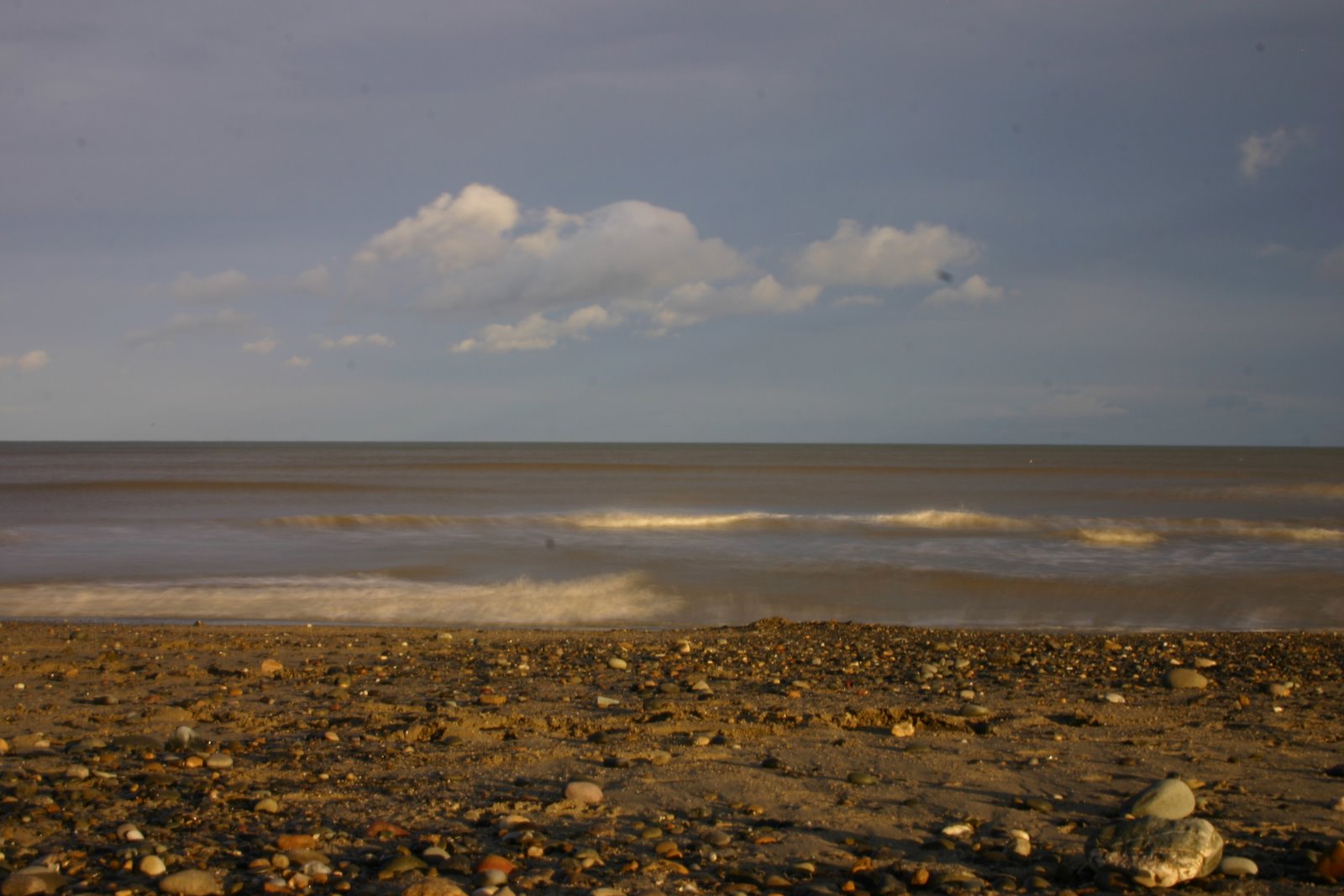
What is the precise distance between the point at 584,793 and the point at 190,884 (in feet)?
5.24

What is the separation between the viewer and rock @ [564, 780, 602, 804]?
4.32 meters

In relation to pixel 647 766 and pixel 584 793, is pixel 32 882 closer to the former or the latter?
pixel 584 793

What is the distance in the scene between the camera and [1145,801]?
4043 mm

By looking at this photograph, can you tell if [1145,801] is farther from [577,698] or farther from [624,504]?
[624,504]

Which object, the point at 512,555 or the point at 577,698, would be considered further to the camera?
the point at 512,555

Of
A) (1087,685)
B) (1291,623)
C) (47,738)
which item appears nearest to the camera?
(47,738)

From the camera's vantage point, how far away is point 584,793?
436cm

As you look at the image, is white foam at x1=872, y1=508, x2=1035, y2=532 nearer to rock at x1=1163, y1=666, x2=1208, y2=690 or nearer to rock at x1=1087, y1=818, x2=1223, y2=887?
rock at x1=1163, y1=666, x2=1208, y2=690

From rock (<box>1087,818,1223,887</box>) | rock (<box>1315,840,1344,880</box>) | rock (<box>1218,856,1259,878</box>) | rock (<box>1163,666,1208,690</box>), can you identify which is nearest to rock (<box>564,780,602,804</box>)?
rock (<box>1087,818,1223,887</box>)

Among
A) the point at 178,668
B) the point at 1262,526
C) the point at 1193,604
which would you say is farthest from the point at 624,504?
the point at 178,668

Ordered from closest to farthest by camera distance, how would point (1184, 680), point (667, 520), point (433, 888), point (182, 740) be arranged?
point (433, 888)
point (182, 740)
point (1184, 680)
point (667, 520)

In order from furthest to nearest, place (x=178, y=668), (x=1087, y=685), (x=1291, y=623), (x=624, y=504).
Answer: (x=624, y=504)
(x=1291, y=623)
(x=178, y=668)
(x=1087, y=685)

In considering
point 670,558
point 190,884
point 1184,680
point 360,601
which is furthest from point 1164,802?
point 670,558

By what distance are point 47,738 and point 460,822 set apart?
283cm
